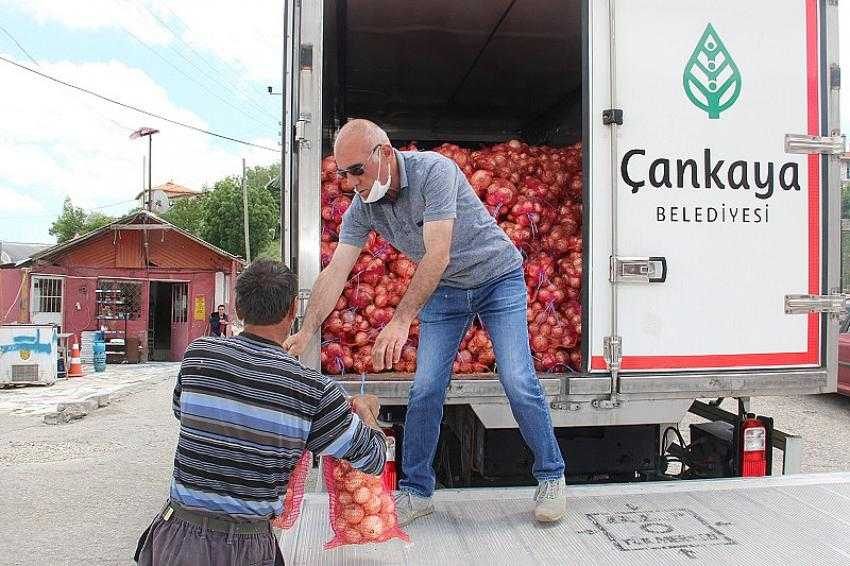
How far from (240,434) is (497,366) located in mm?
1453

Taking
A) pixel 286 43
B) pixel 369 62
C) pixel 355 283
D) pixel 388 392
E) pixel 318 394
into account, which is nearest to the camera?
pixel 318 394

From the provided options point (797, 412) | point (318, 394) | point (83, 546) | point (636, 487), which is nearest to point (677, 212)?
point (636, 487)

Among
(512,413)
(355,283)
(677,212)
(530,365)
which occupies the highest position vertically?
(677,212)

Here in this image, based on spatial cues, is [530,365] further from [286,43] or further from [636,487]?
[286,43]

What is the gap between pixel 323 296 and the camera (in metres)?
3.32

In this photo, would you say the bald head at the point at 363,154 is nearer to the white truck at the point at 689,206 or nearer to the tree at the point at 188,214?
the white truck at the point at 689,206

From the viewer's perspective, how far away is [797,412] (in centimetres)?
1040

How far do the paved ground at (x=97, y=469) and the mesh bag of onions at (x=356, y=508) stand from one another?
279cm

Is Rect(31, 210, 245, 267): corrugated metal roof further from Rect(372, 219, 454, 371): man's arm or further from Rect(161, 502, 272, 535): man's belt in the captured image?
Rect(161, 502, 272, 535): man's belt

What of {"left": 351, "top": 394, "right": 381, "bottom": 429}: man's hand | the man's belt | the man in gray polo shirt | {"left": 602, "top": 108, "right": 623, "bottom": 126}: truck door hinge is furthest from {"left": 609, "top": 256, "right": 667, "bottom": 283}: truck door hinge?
the man's belt

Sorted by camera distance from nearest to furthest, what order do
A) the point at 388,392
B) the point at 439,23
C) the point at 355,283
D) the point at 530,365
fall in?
1. the point at 530,365
2. the point at 388,392
3. the point at 355,283
4. the point at 439,23

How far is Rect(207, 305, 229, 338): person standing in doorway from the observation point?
19016 millimetres

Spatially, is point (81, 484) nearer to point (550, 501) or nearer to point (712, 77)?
point (550, 501)

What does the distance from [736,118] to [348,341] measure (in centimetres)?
225
